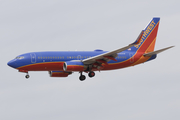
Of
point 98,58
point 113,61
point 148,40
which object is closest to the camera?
point 98,58

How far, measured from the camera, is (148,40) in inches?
2849

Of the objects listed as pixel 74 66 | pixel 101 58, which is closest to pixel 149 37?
pixel 101 58

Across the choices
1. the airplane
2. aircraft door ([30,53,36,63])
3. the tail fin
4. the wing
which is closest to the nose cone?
the airplane

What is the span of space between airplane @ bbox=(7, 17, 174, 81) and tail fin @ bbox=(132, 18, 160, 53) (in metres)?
1.76

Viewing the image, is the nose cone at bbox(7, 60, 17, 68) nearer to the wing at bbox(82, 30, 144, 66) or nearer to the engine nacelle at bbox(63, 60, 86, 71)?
the engine nacelle at bbox(63, 60, 86, 71)

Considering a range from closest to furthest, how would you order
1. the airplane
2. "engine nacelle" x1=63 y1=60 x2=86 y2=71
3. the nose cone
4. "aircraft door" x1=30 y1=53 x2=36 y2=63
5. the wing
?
the wing → "engine nacelle" x1=63 y1=60 x2=86 y2=71 → the airplane → "aircraft door" x1=30 y1=53 x2=36 y2=63 → the nose cone

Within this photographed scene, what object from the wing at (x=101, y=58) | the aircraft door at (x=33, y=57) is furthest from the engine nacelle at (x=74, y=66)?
the aircraft door at (x=33, y=57)

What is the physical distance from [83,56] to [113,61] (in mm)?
5393

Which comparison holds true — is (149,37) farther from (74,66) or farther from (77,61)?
(74,66)

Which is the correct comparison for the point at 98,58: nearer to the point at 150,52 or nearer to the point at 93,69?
the point at 93,69

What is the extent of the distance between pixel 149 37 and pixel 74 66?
17.4 m

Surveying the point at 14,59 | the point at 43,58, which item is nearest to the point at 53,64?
the point at 43,58

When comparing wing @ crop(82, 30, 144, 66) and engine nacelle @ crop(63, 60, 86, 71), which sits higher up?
wing @ crop(82, 30, 144, 66)

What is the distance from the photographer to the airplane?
2489 inches
